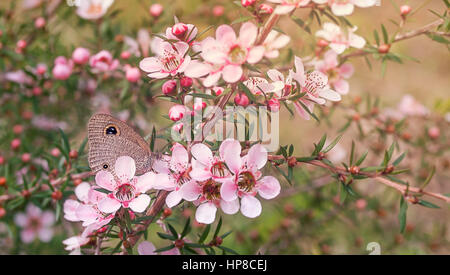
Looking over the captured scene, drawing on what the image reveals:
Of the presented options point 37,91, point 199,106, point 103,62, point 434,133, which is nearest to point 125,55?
point 103,62

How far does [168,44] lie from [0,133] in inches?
70.2

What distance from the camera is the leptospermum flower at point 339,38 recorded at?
139cm

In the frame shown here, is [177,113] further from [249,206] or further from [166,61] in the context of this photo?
[249,206]

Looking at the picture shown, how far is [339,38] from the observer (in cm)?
144

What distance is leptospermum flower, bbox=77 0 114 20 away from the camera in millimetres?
2044

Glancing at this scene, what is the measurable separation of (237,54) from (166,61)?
0.24 meters

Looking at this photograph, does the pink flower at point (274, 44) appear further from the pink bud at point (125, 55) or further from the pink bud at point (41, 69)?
the pink bud at point (41, 69)

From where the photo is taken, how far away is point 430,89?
4.12 metres

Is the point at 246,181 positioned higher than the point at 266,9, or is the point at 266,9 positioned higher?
the point at 266,9

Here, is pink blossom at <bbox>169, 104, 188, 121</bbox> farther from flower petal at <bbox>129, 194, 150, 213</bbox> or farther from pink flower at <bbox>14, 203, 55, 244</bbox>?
pink flower at <bbox>14, 203, 55, 244</bbox>

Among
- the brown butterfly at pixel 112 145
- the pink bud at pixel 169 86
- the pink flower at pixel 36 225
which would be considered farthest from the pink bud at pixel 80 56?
the pink flower at pixel 36 225

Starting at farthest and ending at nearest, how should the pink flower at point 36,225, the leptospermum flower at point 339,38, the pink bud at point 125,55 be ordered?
the pink flower at point 36,225
the pink bud at point 125,55
the leptospermum flower at point 339,38

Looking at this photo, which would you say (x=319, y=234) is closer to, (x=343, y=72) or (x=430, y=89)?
(x=343, y=72)
